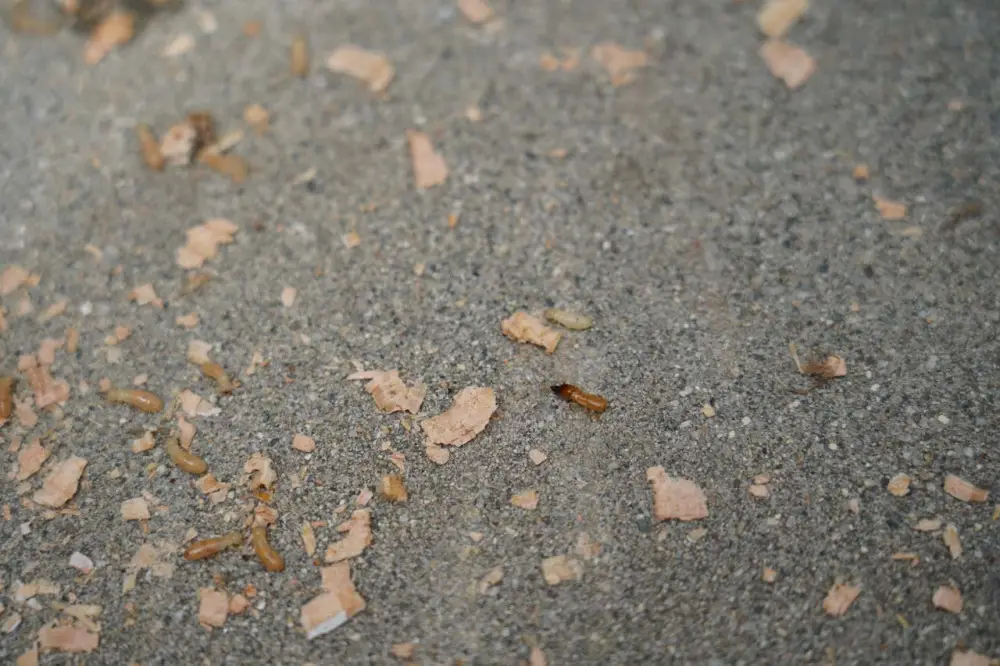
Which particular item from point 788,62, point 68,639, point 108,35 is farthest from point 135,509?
point 788,62

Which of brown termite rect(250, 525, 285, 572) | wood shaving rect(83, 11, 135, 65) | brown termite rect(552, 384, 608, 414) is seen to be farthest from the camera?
wood shaving rect(83, 11, 135, 65)

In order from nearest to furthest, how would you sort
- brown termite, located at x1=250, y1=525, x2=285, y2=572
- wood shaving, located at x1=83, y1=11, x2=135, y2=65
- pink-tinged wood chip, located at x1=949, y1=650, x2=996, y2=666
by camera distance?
pink-tinged wood chip, located at x1=949, y1=650, x2=996, y2=666 → brown termite, located at x1=250, y1=525, x2=285, y2=572 → wood shaving, located at x1=83, y1=11, x2=135, y2=65

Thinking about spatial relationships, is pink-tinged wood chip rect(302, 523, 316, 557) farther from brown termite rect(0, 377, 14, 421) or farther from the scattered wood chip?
brown termite rect(0, 377, 14, 421)

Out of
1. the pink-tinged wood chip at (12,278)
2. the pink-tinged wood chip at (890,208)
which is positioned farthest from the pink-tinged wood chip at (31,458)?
the pink-tinged wood chip at (890,208)

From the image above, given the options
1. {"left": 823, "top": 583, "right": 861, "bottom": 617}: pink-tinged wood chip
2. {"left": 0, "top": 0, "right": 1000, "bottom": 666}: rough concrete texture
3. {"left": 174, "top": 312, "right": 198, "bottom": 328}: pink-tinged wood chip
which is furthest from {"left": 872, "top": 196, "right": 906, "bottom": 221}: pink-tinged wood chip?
{"left": 174, "top": 312, "right": 198, "bottom": 328}: pink-tinged wood chip

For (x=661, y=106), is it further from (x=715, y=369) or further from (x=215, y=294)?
(x=215, y=294)

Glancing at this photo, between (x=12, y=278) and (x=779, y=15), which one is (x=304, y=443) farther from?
(x=779, y=15)
